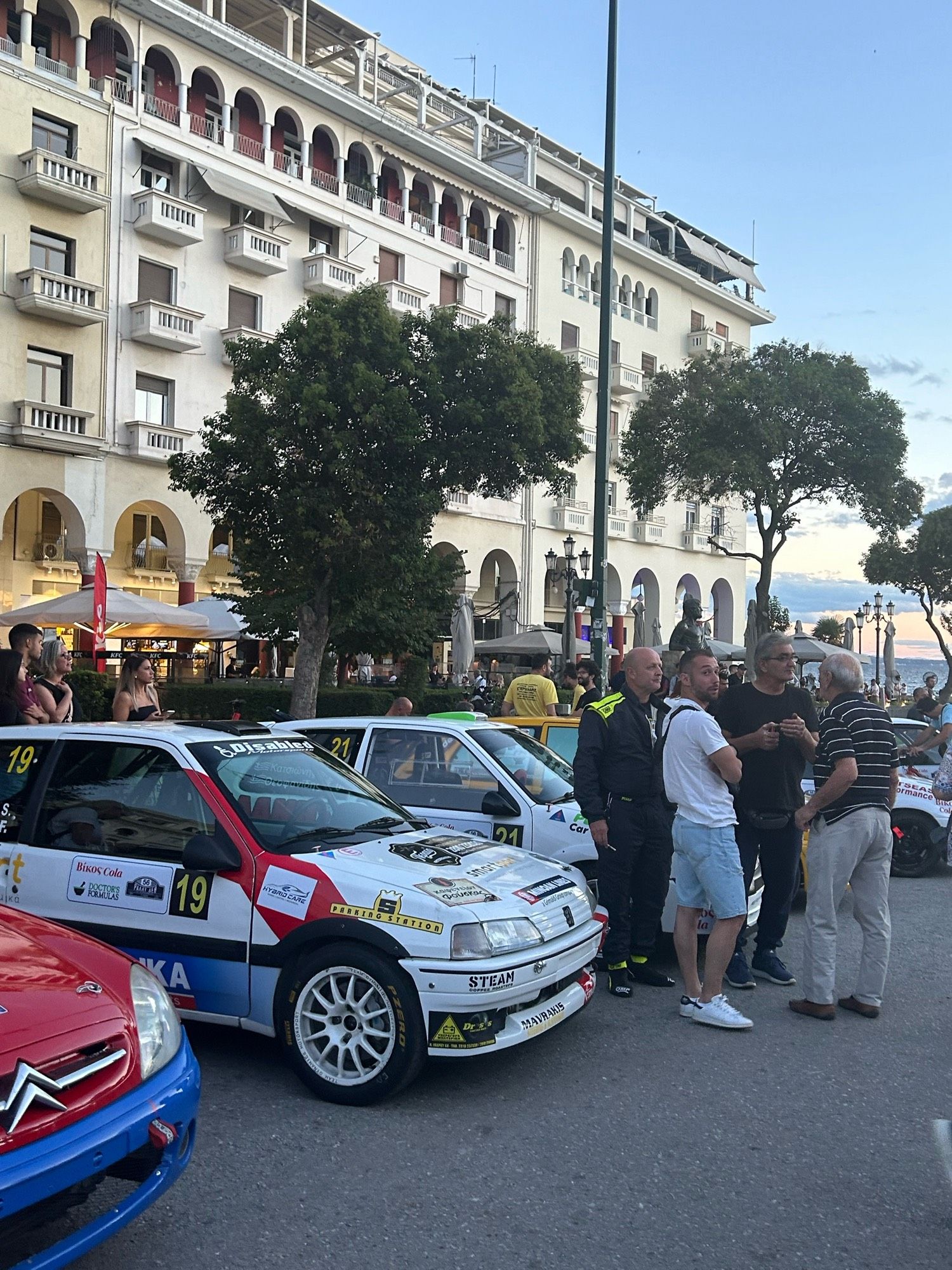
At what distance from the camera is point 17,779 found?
5547 millimetres

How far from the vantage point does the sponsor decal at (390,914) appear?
183 inches

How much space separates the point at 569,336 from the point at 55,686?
35644 millimetres

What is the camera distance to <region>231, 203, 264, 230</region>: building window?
101 feet

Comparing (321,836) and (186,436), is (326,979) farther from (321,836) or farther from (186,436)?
(186,436)

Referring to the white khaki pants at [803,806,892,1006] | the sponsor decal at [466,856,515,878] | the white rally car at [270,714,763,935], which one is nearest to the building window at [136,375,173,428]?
the white rally car at [270,714,763,935]

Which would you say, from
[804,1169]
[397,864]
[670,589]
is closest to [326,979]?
[397,864]

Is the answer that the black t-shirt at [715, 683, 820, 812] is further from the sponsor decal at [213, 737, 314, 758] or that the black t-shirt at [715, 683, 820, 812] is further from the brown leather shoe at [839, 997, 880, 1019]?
the sponsor decal at [213, 737, 314, 758]

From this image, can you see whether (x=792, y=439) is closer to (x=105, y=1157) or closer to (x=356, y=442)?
(x=356, y=442)

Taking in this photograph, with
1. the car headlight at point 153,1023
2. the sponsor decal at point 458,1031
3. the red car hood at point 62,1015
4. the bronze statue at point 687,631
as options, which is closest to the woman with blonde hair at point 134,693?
the sponsor decal at point 458,1031

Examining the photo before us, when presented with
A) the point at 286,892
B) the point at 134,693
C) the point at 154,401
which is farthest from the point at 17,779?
the point at 154,401

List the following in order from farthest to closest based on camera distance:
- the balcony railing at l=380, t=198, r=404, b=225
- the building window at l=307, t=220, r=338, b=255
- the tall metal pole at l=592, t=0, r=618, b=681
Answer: the balcony railing at l=380, t=198, r=404, b=225, the building window at l=307, t=220, r=338, b=255, the tall metal pole at l=592, t=0, r=618, b=681

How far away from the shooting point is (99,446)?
1075 inches

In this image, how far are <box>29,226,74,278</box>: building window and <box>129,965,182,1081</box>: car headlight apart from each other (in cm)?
2550

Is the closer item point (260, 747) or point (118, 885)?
point (118, 885)
